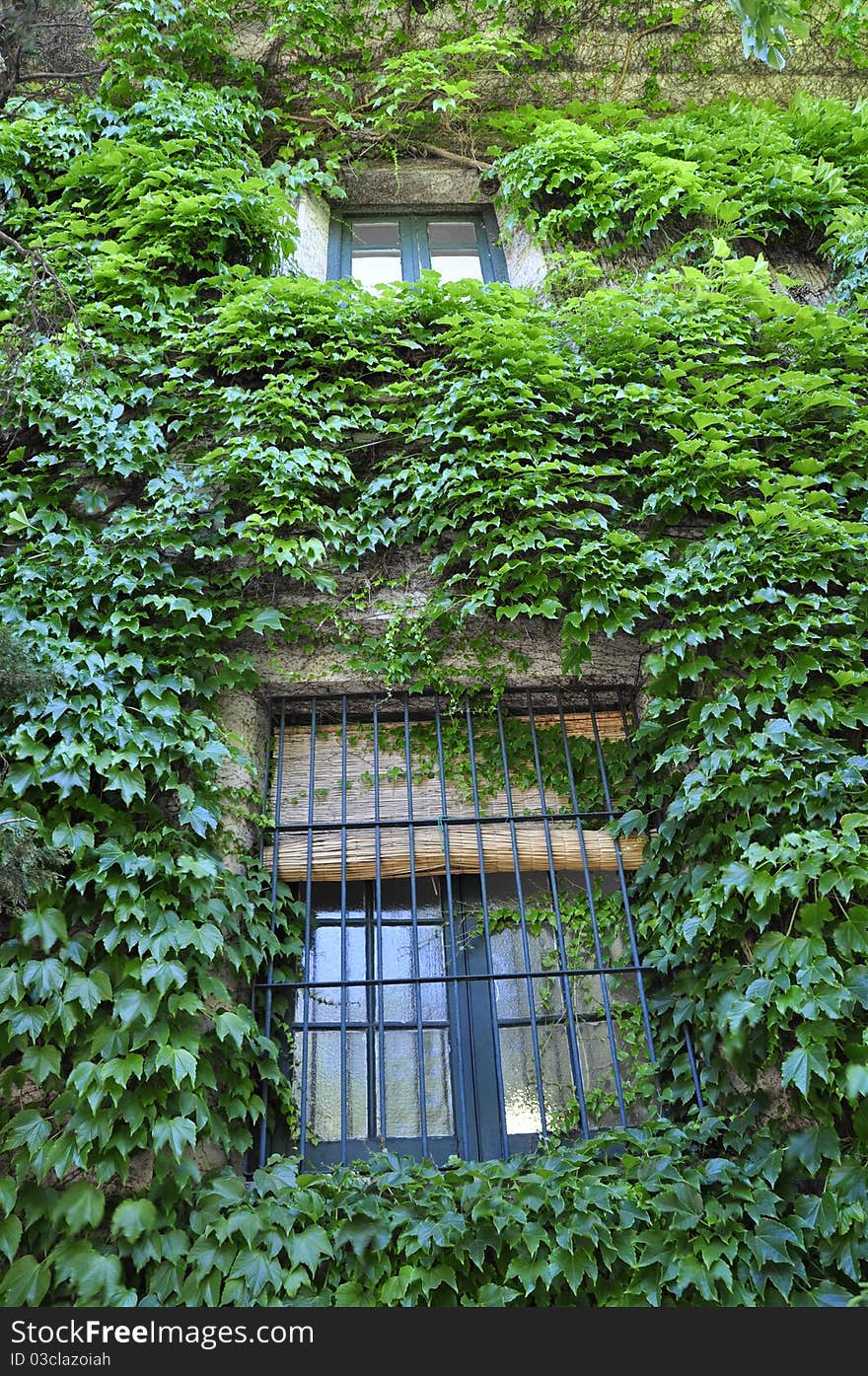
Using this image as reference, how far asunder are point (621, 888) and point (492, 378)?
208 cm

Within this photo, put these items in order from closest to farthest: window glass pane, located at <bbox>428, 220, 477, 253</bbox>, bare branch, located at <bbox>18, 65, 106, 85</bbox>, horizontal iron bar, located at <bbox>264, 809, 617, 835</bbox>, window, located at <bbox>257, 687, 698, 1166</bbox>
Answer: window, located at <bbox>257, 687, 698, 1166</bbox>, horizontal iron bar, located at <bbox>264, 809, 617, 835</bbox>, bare branch, located at <bbox>18, 65, 106, 85</bbox>, window glass pane, located at <bbox>428, 220, 477, 253</bbox>

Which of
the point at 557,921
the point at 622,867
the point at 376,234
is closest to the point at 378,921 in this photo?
the point at 557,921

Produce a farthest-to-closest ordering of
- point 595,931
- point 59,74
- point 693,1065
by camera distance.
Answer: point 59,74 < point 595,931 < point 693,1065

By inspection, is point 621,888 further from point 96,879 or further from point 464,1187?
point 96,879

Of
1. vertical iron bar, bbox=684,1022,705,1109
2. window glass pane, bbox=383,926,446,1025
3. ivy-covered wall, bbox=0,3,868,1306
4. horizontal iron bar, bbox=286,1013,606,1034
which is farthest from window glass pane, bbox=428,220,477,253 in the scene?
vertical iron bar, bbox=684,1022,705,1109

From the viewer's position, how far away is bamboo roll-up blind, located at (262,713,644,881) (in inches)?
147

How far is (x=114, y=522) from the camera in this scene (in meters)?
3.73

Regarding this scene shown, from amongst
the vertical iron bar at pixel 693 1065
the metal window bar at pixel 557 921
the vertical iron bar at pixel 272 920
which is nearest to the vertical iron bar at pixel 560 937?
the metal window bar at pixel 557 921

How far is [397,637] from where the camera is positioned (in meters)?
3.84

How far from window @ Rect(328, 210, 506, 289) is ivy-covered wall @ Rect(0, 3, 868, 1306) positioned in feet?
2.22

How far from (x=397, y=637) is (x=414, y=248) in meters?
2.93

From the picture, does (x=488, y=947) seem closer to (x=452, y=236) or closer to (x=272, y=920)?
(x=272, y=920)

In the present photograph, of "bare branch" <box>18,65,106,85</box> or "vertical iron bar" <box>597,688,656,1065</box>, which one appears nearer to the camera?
"vertical iron bar" <box>597,688,656,1065</box>

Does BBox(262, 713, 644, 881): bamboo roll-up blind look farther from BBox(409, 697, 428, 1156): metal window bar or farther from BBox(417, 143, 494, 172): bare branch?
BBox(417, 143, 494, 172): bare branch
